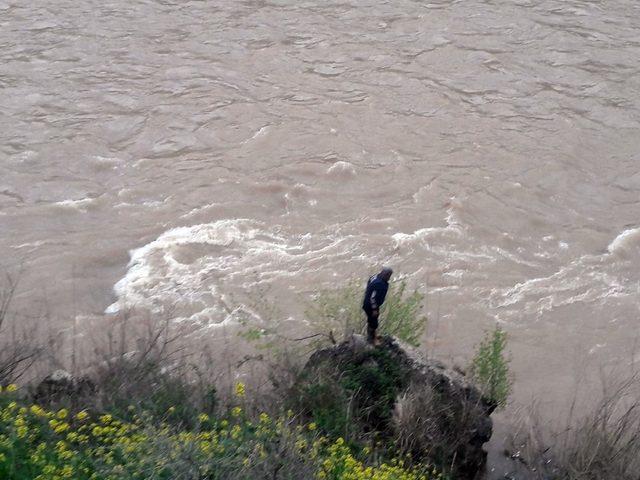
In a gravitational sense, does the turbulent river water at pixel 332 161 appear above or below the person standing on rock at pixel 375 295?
below

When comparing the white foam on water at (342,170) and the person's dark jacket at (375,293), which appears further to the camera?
the white foam on water at (342,170)

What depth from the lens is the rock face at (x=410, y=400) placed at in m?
10.3

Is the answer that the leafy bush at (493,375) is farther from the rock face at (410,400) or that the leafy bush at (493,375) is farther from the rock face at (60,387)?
the rock face at (60,387)

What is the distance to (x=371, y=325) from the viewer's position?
10.8 metres

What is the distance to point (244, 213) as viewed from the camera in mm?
17594

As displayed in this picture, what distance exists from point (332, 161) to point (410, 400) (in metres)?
9.72

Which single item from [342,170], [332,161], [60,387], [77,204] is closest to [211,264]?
[77,204]

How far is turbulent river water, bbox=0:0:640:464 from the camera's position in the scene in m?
15.5

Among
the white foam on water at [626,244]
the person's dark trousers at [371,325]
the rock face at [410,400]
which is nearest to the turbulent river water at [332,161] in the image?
the white foam on water at [626,244]

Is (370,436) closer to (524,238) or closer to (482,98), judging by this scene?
(524,238)

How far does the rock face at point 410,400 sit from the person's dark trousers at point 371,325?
4.2 inches

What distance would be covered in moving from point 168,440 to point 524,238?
1099 cm

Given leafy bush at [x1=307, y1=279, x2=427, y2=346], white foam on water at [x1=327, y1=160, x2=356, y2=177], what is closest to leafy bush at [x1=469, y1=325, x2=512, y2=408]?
leafy bush at [x1=307, y1=279, x2=427, y2=346]

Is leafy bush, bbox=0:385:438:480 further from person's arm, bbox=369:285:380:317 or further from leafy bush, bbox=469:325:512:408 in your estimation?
leafy bush, bbox=469:325:512:408
